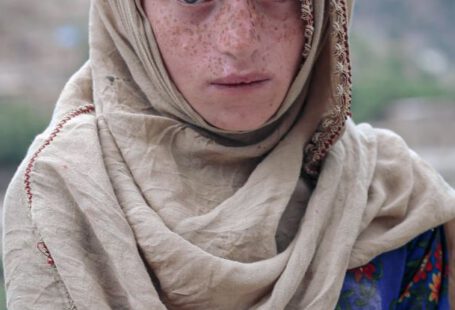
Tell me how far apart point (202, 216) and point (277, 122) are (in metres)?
0.24

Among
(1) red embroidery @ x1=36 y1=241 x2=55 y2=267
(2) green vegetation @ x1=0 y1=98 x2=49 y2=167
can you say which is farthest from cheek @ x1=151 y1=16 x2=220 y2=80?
(2) green vegetation @ x1=0 y1=98 x2=49 y2=167

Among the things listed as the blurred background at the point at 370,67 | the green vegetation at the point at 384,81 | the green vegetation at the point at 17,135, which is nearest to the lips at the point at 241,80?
the blurred background at the point at 370,67

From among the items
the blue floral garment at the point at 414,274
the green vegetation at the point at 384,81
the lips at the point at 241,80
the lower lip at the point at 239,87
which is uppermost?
the lips at the point at 241,80

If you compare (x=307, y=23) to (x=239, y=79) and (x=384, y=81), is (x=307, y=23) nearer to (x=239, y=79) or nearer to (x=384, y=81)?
(x=239, y=79)

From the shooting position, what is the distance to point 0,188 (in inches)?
450

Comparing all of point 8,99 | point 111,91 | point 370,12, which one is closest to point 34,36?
point 8,99

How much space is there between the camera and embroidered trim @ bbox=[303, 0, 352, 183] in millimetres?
1543

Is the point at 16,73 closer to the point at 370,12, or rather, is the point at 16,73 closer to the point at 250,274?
the point at 370,12

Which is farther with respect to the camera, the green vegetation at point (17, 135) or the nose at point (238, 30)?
the green vegetation at point (17, 135)

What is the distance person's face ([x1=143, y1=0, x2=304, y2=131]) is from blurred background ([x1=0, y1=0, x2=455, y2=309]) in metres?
9.41

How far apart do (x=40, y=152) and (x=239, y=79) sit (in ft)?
1.08

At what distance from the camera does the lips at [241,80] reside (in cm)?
145

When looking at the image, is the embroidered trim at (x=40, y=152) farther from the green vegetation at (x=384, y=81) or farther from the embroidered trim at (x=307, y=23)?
the green vegetation at (x=384, y=81)

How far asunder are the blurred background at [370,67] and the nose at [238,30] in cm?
947
